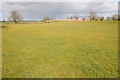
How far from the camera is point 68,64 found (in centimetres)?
736

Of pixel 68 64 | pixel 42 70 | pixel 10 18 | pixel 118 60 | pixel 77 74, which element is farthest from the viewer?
pixel 10 18

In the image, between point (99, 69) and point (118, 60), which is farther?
point (118, 60)

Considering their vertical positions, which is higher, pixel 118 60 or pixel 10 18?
pixel 10 18

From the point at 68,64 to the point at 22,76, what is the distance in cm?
263

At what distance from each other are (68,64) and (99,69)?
5.52 ft

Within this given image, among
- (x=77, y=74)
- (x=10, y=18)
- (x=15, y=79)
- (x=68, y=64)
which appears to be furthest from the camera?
(x=10, y=18)

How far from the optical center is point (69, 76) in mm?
5828

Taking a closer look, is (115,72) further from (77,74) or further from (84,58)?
(84,58)

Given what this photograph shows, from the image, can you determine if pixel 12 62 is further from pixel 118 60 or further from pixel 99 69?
pixel 118 60

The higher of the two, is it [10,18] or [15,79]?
[10,18]

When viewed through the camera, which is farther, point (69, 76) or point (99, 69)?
point (99, 69)

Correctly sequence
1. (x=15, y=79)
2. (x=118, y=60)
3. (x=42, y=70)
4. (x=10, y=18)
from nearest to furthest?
(x=15, y=79) → (x=42, y=70) → (x=118, y=60) → (x=10, y=18)

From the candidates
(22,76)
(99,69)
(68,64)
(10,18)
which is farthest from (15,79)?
(10,18)

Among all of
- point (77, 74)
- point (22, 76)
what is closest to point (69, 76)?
point (77, 74)
